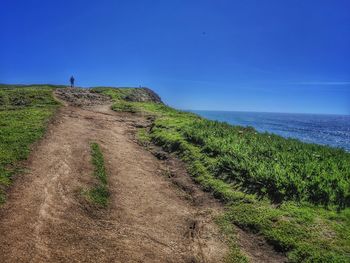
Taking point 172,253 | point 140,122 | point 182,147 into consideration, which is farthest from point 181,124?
point 172,253

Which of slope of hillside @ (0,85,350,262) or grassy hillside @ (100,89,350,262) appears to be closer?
slope of hillside @ (0,85,350,262)

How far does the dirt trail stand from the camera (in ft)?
26.6

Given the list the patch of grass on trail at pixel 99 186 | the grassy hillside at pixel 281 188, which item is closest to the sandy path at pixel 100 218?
the patch of grass on trail at pixel 99 186

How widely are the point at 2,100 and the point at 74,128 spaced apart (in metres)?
14.9

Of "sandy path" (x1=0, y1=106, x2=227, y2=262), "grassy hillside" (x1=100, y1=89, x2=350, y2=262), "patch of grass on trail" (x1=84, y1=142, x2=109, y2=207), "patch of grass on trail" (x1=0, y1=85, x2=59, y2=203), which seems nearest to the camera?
"sandy path" (x1=0, y1=106, x2=227, y2=262)

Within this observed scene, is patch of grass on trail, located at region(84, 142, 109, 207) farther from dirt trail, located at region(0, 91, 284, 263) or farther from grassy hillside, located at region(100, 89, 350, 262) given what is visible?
grassy hillside, located at region(100, 89, 350, 262)

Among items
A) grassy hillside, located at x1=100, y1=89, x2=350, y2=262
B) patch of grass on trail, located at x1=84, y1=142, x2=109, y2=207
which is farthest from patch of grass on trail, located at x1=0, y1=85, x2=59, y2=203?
Answer: grassy hillside, located at x1=100, y1=89, x2=350, y2=262

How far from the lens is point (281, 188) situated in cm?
1145

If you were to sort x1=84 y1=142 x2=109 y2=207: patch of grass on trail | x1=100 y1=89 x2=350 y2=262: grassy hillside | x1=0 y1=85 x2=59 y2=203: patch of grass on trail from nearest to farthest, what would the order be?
1. x1=100 y1=89 x2=350 y2=262: grassy hillside
2. x1=84 y1=142 x2=109 y2=207: patch of grass on trail
3. x1=0 y1=85 x2=59 y2=203: patch of grass on trail

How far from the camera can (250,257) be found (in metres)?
8.37

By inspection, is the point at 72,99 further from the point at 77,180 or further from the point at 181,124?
the point at 77,180

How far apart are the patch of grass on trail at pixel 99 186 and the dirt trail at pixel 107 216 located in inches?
10.8

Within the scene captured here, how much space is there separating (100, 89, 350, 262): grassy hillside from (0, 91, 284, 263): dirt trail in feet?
3.70

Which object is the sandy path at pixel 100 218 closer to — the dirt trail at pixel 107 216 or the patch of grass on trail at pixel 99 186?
the dirt trail at pixel 107 216
